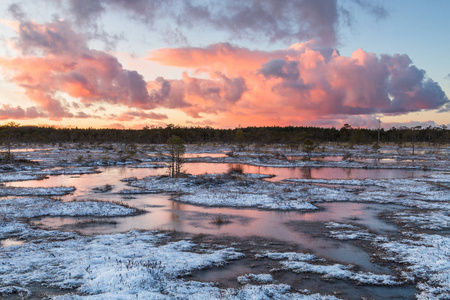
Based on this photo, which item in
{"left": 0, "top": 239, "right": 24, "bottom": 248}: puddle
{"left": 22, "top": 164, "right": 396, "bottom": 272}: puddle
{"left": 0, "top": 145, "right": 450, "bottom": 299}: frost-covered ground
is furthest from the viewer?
{"left": 22, "top": 164, "right": 396, "bottom": 272}: puddle

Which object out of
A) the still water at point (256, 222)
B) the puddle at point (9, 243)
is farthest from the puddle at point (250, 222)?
the puddle at point (9, 243)

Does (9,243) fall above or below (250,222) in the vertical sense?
above

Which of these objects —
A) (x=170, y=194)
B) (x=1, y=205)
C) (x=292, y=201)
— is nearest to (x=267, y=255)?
(x=292, y=201)

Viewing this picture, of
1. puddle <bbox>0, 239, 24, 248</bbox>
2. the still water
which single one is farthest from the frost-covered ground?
the still water

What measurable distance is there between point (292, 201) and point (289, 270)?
Answer: 14961 millimetres

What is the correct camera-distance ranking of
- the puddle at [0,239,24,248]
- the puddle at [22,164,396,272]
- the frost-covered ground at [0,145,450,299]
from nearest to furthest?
the frost-covered ground at [0,145,450,299], the puddle at [0,239,24,248], the puddle at [22,164,396,272]

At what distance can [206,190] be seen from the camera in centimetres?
3447

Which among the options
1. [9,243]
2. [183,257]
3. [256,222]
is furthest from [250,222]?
[9,243]

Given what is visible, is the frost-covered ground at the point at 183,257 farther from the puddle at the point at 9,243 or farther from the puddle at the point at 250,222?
the puddle at the point at 250,222

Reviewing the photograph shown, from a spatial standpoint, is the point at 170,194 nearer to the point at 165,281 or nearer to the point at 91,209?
the point at 91,209

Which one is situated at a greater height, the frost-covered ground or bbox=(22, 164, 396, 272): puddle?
the frost-covered ground

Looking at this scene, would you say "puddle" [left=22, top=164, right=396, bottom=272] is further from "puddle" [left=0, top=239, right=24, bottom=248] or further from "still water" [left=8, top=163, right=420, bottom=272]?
"puddle" [left=0, top=239, right=24, bottom=248]

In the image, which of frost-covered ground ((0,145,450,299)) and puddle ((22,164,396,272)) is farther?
puddle ((22,164,396,272))

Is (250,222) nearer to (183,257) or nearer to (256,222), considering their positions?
(256,222)
